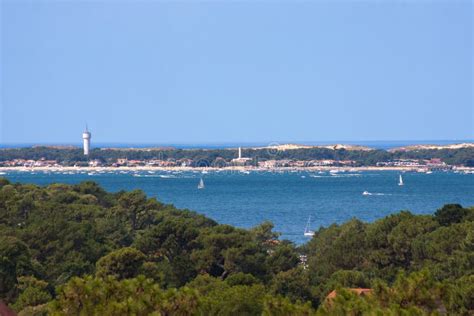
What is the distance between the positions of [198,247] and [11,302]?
8.66 metres

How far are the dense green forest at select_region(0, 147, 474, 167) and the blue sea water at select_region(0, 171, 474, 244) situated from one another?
2743cm

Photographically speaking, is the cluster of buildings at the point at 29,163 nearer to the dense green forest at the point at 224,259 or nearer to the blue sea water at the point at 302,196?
the blue sea water at the point at 302,196

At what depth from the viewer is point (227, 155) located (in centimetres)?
18575

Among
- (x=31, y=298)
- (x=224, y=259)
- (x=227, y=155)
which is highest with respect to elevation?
(x=31, y=298)

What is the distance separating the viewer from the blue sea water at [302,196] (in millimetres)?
76463

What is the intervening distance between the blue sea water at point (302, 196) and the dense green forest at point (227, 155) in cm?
2743

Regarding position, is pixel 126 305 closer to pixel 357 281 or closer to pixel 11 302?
pixel 11 302

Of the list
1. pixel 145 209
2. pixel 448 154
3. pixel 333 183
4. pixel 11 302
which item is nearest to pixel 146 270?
pixel 11 302

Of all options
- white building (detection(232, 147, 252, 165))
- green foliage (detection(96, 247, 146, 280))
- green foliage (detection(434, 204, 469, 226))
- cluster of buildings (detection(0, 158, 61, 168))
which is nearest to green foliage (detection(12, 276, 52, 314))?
green foliage (detection(96, 247, 146, 280))

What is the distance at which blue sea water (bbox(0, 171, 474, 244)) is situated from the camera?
76.5 meters

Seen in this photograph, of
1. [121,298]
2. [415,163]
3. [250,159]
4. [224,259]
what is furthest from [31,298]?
[250,159]

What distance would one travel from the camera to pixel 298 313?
1462 centimetres

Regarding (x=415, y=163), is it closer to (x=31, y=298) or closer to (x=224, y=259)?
(x=224, y=259)

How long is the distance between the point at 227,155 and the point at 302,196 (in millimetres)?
84187
